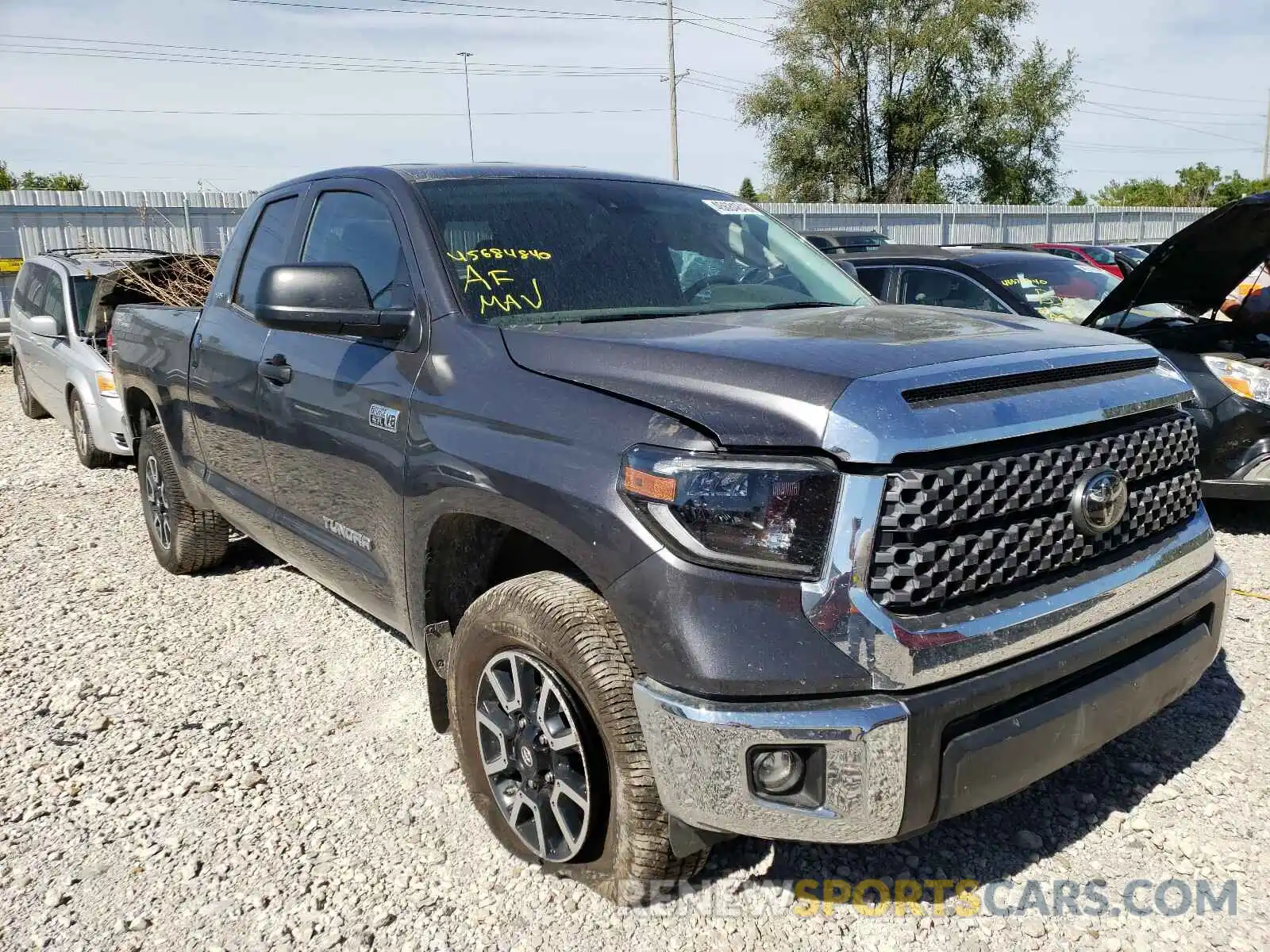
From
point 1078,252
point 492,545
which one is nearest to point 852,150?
point 1078,252

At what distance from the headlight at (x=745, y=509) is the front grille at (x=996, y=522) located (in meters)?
0.13

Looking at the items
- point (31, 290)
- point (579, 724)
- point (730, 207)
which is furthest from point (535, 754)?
point (31, 290)

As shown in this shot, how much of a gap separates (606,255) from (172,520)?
128 inches

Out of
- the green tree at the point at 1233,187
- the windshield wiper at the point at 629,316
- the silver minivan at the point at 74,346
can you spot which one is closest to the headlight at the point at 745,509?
the windshield wiper at the point at 629,316

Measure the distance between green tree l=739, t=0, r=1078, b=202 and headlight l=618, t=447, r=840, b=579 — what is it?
146 ft

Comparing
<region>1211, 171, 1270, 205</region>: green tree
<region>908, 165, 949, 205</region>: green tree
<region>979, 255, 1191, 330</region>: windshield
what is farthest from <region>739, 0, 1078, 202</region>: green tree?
<region>979, 255, 1191, 330</region>: windshield

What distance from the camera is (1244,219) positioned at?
4.71 meters

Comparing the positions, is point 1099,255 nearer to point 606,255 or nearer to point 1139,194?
point 606,255

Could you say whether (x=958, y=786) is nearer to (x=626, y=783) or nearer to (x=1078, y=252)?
(x=626, y=783)

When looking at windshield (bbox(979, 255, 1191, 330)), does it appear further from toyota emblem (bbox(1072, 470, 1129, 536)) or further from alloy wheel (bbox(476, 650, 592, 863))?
alloy wheel (bbox(476, 650, 592, 863))

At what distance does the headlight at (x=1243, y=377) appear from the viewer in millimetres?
5184

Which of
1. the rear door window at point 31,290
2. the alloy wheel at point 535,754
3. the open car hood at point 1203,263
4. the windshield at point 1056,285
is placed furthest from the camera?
the rear door window at point 31,290

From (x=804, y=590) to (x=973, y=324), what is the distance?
112 cm

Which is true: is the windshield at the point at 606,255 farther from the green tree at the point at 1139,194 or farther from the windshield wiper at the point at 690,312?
the green tree at the point at 1139,194
